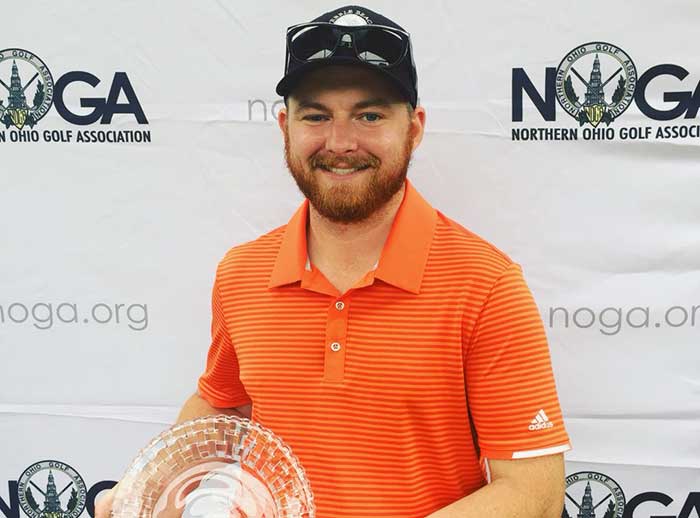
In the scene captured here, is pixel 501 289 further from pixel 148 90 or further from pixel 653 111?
pixel 148 90

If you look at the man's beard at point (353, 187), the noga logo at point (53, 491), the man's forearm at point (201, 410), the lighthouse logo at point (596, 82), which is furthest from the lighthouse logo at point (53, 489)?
the lighthouse logo at point (596, 82)

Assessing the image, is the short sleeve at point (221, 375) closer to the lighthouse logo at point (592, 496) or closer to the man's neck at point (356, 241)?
the man's neck at point (356, 241)

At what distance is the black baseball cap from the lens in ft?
3.86

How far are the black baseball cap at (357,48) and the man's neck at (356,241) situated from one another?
21 cm

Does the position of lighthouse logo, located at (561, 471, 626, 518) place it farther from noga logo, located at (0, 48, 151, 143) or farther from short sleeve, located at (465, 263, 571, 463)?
noga logo, located at (0, 48, 151, 143)

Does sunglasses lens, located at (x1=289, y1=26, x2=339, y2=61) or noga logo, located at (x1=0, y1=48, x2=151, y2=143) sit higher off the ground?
noga logo, located at (x1=0, y1=48, x2=151, y2=143)

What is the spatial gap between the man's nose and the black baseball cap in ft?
0.32

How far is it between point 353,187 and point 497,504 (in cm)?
56

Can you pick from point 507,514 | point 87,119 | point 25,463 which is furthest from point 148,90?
point 507,514

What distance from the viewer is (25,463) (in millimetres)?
1969

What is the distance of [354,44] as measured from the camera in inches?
46.5

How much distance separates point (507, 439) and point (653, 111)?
2.68ft

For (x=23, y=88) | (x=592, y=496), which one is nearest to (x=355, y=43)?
(x=23, y=88)

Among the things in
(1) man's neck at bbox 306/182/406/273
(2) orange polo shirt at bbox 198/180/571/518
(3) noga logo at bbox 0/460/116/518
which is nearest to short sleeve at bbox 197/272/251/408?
(2) orange polo shirt at bbox 198/180/571/518
